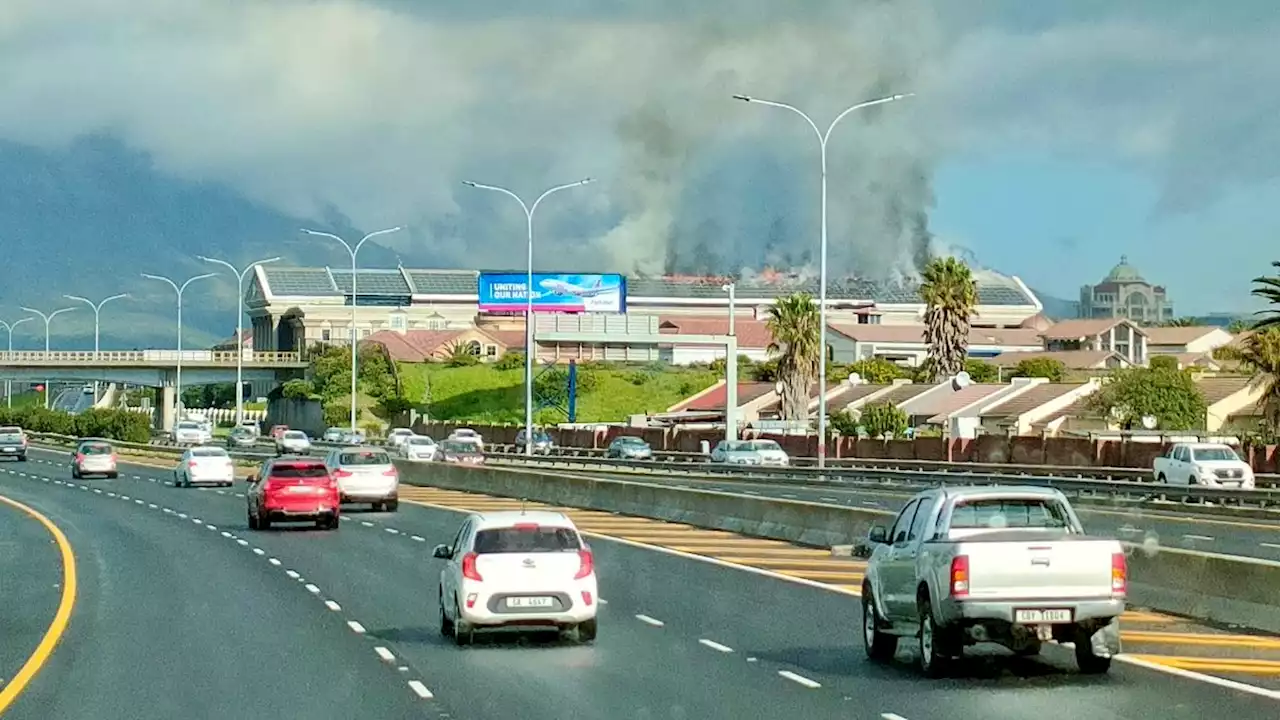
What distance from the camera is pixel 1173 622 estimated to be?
888 inches

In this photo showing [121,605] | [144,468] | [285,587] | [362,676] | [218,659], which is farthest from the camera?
[144,468]

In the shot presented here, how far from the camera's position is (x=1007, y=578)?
16547mm

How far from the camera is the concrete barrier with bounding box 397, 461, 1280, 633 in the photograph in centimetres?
2166

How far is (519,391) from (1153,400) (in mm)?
57904

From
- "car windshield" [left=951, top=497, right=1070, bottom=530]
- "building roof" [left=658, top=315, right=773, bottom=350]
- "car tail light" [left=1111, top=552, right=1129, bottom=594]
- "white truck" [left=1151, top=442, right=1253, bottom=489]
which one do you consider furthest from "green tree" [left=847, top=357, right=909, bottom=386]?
"car tail light" [left=1111, top=552, right=1129, bottom=594]

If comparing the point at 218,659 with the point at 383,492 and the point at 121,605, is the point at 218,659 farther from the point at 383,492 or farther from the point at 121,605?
the point at 383,492

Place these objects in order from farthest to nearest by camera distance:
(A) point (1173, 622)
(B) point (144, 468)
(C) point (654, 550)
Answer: (B) point (144, 468)
(C) point (654, 550)
(A) point (1173, 622)

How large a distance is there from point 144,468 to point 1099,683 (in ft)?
261

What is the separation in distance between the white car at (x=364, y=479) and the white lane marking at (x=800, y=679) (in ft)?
110

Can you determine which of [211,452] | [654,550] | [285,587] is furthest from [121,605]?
[211,452]

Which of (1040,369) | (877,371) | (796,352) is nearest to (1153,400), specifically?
(796,352)

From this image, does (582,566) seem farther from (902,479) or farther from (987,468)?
(987,468)

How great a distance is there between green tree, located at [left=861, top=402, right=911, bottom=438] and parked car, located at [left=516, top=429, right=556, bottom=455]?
15.8m

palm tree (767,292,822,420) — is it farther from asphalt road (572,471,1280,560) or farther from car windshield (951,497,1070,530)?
car windshield (951,497,1070,530)
